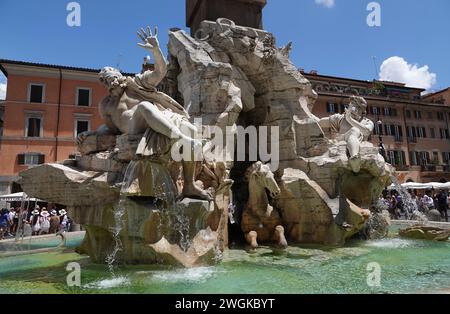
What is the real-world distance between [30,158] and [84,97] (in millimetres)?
6606

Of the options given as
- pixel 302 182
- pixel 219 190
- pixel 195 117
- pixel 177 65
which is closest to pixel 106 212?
pixel 219 190

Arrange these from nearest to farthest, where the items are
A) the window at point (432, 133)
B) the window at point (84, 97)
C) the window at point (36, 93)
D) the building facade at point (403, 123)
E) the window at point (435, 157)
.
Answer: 1. the window at point (36, 93)
2. the window at point (84, 97)
3. the building facade at point (403, 123)
4. the window at point (435, 157)
5. the window at point (432, 133)

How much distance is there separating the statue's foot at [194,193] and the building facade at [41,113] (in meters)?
24.9

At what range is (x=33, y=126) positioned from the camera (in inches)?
1114

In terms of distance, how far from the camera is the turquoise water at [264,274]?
4.54m

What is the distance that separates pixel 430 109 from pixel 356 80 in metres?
8.93

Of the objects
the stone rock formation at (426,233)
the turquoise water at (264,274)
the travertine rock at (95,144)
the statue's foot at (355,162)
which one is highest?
the travertine rock at (95,144)

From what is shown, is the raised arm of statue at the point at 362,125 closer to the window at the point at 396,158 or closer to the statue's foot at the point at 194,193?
the statue's foot at the point at 194,193

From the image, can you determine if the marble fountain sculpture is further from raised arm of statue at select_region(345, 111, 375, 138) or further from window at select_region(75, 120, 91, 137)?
window at select_region(75, 120, 91, 137)

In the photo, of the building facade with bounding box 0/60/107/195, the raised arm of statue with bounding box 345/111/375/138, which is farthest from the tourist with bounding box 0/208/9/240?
the building facade with bounding box 0/60/107/195

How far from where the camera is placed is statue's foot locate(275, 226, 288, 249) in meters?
7.53

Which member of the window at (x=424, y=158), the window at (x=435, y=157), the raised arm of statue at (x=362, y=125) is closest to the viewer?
the raised arm of statue at (x=362, y=125)

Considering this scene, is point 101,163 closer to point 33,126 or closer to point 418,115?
point 33,126

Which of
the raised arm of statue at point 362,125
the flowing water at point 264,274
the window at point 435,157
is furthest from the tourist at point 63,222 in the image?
the window at point 435,157
